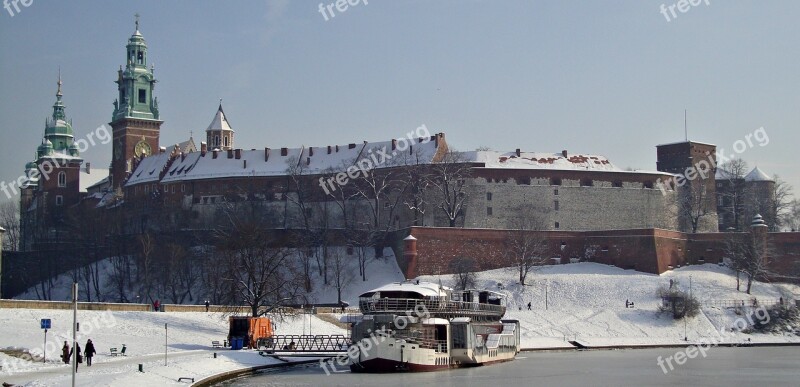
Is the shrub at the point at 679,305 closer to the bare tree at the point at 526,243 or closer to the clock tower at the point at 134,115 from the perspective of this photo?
the bare tree at the point at 526,243

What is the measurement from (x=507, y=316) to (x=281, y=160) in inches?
1528

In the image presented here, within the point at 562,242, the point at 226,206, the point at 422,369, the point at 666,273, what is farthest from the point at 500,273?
the point at 422,369

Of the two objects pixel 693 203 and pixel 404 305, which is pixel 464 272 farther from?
pixel 404 305

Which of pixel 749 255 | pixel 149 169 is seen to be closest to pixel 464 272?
pixel 749 255

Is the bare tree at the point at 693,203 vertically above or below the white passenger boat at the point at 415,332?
above

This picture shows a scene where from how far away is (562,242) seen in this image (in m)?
87.4

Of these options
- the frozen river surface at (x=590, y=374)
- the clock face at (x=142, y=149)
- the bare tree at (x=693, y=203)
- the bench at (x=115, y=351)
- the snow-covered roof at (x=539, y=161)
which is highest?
the clock face at (x=142, y=149)

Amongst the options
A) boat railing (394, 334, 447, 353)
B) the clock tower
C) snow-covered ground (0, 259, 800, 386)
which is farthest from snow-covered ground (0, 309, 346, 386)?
the clock tower

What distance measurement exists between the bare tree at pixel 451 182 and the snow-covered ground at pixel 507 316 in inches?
290

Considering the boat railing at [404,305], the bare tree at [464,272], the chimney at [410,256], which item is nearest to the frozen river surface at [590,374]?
the boat railing at [404,305]

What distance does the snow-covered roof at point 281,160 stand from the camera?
10029 centimetres

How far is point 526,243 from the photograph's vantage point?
267ft

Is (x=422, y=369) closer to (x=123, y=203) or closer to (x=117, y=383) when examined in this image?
(x=117, y=383)

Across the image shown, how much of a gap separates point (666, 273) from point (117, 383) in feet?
188
